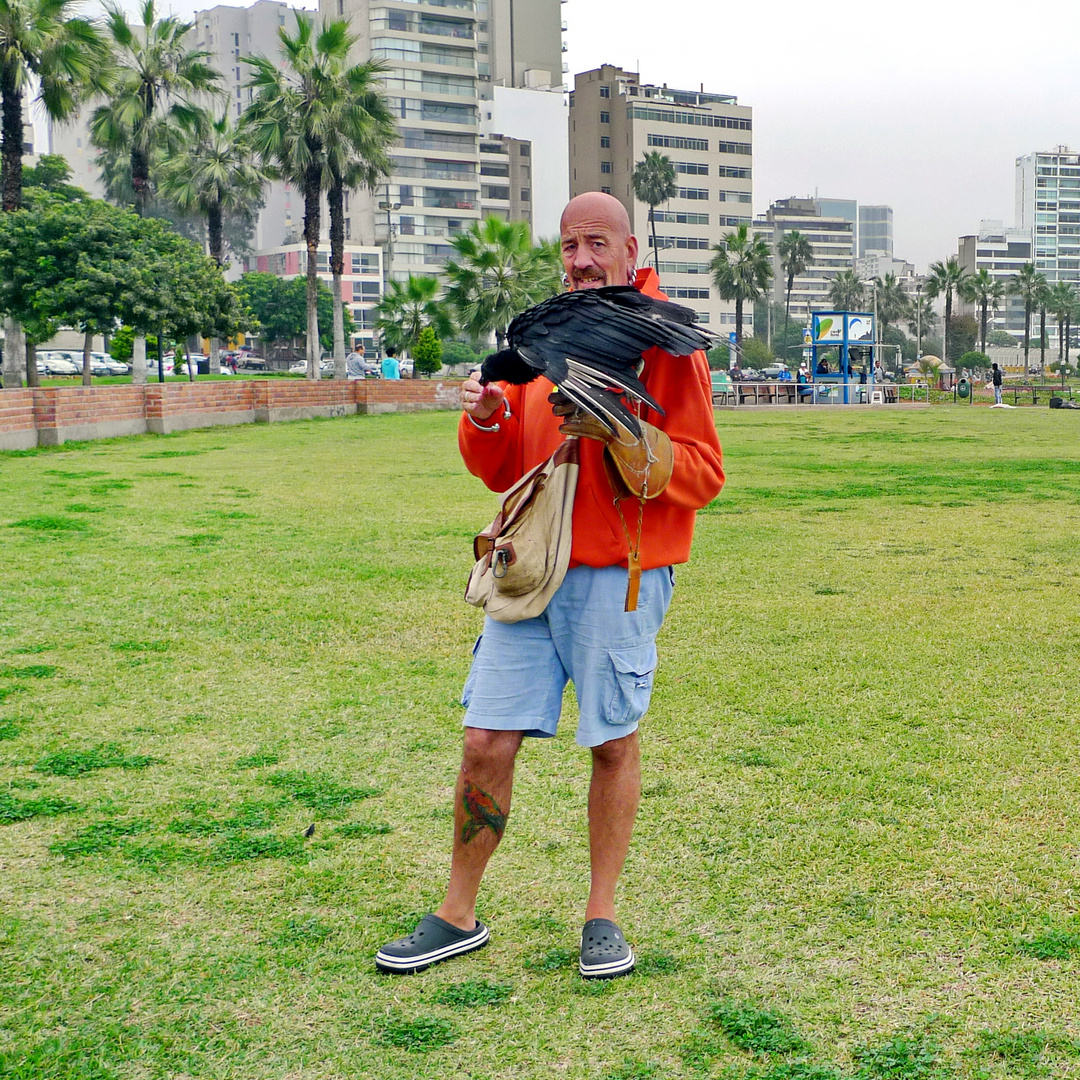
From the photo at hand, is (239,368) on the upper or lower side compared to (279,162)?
lower

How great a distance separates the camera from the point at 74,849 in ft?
12.2

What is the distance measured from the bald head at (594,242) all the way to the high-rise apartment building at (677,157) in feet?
350

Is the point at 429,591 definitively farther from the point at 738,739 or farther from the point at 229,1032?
the point at 229,1032

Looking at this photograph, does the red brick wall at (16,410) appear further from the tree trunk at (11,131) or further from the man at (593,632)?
the man at (593,632)

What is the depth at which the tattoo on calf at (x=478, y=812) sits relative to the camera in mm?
3002

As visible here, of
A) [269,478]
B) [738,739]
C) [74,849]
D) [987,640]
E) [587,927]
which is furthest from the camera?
[269,478]

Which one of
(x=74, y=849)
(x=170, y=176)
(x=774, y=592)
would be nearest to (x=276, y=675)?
(x=74, y=849)

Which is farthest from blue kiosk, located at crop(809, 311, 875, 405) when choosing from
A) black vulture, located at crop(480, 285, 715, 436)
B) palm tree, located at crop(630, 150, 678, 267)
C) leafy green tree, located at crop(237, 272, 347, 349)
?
palm tree, located at crop(630, 150, 678, 267)

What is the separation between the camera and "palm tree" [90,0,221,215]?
34375 millimetres

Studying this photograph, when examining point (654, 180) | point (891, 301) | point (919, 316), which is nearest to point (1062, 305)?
point (919, 316)

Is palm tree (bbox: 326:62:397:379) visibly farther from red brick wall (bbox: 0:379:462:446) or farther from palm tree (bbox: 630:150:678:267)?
palm tree (bbox: 630:150:678:267)

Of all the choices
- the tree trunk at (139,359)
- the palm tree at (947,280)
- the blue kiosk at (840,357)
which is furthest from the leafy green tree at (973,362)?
the tree trunk at (139,359)

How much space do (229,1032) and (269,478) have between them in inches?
498

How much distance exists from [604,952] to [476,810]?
46 cm
